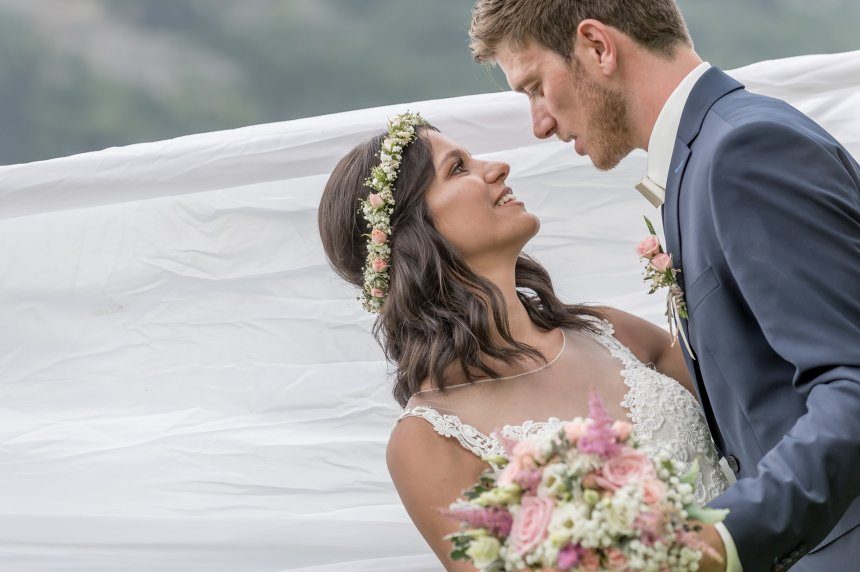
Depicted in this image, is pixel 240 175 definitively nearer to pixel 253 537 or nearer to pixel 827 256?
pixel 253 537

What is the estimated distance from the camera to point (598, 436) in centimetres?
164

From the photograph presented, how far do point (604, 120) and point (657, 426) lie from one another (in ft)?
2.76

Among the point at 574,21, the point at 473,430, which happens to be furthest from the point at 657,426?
the point at 574,21

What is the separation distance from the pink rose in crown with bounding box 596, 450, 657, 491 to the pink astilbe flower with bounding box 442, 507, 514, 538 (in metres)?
0.16

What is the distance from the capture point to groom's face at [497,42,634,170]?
248cm

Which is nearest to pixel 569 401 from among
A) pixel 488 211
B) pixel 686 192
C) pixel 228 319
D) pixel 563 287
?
pixel 488 211

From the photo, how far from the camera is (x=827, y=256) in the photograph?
188 centimetres

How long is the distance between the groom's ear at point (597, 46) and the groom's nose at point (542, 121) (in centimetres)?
22

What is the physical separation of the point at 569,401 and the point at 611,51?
3.17ft

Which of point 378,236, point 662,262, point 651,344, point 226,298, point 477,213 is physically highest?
point 662,262

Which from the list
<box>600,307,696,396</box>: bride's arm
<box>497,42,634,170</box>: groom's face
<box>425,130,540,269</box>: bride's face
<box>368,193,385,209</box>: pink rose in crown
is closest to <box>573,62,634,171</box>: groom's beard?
<box>497,42,634,170</box>: groom's face

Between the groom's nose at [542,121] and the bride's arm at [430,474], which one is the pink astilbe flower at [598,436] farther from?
the groom's nose at [542,121]

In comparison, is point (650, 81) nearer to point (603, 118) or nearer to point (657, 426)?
point (603, 118)

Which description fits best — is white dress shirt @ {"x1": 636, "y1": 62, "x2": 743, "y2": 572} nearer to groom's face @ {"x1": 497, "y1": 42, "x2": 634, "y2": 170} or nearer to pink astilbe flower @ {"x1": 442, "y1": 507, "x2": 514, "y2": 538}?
groom's face @ {"x1": 497, "y1": 42, "x2": 634, "y2": 170}
